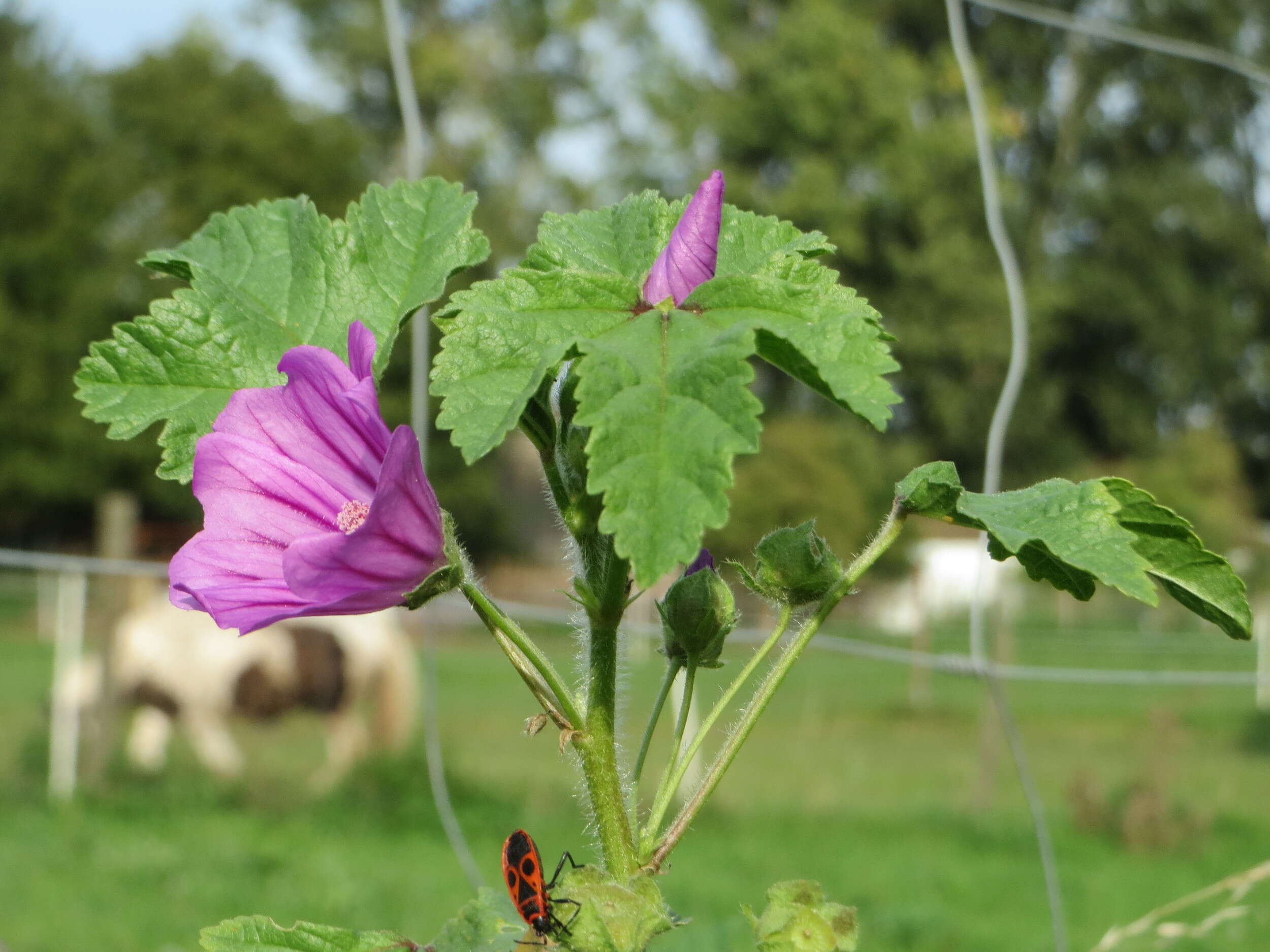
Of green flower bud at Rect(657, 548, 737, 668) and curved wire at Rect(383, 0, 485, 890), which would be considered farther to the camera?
curved wire at Rect(383, 0, 485, 890)

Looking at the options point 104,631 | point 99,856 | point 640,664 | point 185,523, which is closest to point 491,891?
point 99,856

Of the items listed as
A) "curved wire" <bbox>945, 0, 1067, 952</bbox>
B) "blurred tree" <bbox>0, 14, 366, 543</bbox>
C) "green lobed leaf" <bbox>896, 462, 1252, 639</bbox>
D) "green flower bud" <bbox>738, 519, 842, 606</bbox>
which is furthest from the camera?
"blurred tree" <bbox>0, 14, 366, 543</bbox>

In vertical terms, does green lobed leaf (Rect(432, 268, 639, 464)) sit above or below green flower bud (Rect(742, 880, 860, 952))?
above

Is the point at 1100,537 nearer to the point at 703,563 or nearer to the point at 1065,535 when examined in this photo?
the point at 1065,535

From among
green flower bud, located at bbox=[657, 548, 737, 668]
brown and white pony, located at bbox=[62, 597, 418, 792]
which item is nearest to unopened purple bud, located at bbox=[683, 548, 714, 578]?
green flower bud, located at bbox=[657, 548, 737, 668]

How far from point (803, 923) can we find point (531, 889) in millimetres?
170

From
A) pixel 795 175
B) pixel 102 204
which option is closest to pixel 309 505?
pixel 795 175

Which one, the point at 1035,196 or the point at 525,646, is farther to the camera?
the point at 1035,196

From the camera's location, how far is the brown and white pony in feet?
36.4

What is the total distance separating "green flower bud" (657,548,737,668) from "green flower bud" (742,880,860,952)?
0.46ft

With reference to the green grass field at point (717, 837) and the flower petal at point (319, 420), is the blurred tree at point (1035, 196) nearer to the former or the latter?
the green grass field at point (717, 837)

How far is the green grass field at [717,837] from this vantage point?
6312 millimetres

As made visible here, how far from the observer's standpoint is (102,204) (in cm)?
2855

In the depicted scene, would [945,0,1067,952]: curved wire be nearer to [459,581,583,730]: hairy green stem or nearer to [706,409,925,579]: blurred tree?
[459,581,583,730]: hairy green stem
